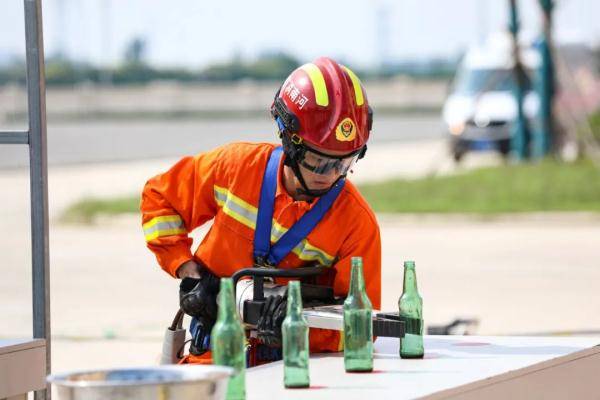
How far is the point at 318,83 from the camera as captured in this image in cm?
554

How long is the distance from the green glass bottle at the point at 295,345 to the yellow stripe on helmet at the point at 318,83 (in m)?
1.10

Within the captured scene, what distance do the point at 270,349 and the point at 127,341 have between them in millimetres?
5889

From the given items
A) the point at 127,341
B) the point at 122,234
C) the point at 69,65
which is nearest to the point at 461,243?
the point at 122,234

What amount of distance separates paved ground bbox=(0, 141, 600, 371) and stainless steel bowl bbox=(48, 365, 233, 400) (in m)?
6.03

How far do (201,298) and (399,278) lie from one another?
31.9ft

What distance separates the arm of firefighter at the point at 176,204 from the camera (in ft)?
18.5

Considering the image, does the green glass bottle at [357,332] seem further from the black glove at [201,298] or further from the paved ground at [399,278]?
the paved ground at [399,278]

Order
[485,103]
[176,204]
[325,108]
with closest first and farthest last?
[325,108]
[176,204]
[485,103]

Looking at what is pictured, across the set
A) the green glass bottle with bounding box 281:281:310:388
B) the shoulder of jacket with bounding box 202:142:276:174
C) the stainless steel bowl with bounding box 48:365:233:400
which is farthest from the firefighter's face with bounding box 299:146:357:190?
the stainless steel bowl with bounding box 48:365:233:400

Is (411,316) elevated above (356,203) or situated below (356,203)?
below

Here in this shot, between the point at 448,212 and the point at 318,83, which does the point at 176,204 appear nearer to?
the point at 318,83

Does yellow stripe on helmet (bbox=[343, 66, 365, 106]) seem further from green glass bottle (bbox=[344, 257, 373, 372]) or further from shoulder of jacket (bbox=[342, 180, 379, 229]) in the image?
green glass bottle (bbox=[344, 257, 373, 372])

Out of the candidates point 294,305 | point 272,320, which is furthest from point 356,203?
point 294,305

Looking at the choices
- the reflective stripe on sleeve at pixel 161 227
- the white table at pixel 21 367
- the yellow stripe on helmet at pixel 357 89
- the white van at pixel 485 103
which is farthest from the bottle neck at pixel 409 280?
the white van at pixel 485 103
